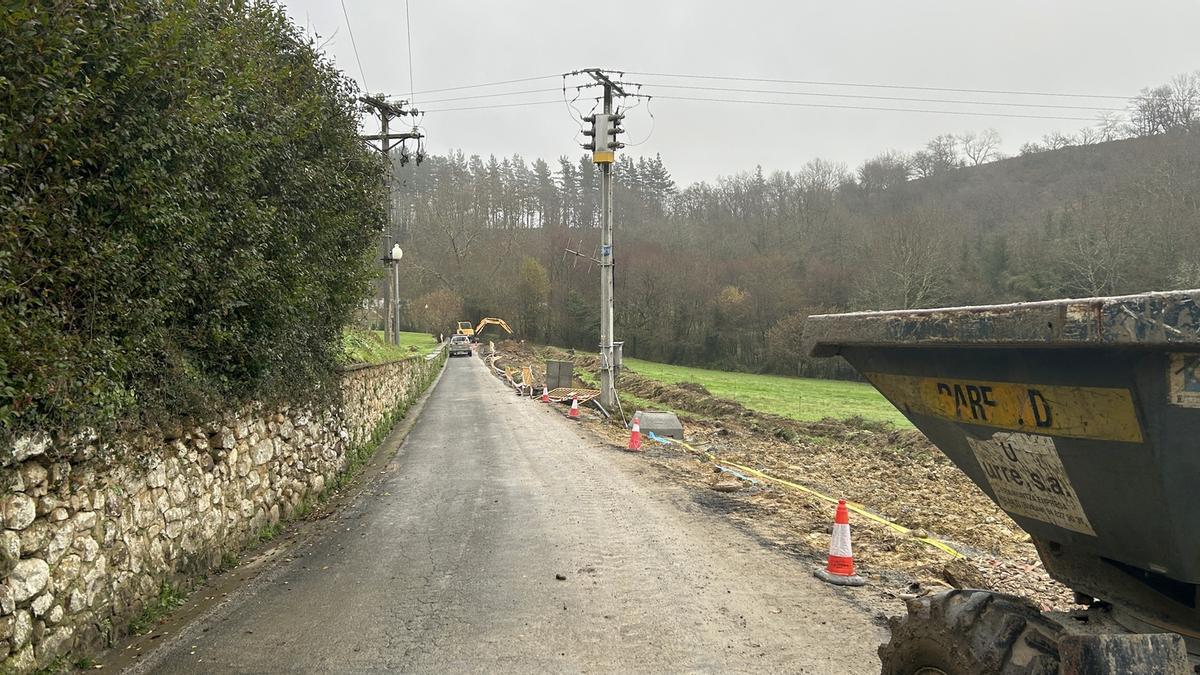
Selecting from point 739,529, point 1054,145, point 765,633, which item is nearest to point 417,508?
point 739,529

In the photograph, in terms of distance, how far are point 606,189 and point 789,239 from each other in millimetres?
35164

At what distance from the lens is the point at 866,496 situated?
10.4m

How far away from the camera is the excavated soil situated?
20.5 ft

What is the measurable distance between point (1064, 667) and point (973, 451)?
88cm

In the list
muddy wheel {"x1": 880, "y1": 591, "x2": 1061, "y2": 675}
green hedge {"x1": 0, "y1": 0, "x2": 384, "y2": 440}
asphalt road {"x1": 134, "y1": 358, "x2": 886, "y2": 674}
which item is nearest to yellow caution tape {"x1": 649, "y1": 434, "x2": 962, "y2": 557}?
asphalt road {"x1": 134, "y1": 358, "x2": 886, "y2": 674}

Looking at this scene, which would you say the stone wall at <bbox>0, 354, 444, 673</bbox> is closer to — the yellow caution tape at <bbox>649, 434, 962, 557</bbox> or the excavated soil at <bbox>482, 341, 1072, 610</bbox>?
the excavated soil at <bbox>482, 341, 1072, 610</bbox>

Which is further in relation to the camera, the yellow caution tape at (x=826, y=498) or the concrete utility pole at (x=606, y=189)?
the concrete utility pole at (x=606, y=189)

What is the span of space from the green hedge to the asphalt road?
1743 millimetres

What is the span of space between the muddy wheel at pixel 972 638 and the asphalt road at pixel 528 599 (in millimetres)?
1672

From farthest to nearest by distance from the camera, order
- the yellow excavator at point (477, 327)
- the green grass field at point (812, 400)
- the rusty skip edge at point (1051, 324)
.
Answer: the yellow excavator at point (477, 327) < the green grass field at point (812, 400) < the rusty skip edge at point (1051, 324)

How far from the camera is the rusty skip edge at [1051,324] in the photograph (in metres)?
1.82

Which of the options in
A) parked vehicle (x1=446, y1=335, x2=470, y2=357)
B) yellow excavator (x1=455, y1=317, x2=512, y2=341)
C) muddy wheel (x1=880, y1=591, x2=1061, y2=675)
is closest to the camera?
muddy wheel (x1=880, y1=591, x2=1061, y2=675)

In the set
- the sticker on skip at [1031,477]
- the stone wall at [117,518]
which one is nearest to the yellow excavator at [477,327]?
the stone wall at [117,518]

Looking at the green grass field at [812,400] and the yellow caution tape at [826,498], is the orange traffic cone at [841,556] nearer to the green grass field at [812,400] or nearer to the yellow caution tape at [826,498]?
the yellow caution tape at [826,498]
